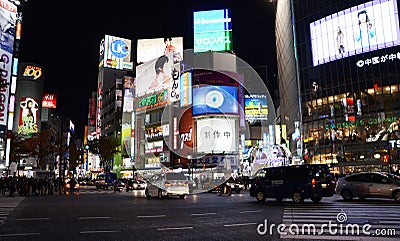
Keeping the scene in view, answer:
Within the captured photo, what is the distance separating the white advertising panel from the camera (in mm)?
81000

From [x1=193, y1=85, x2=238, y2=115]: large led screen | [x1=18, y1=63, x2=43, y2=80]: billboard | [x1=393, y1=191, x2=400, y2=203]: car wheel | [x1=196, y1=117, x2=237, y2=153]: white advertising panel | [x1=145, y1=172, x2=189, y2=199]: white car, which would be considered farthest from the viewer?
[x1=18, y1=63, x2=43, y2=80]: billboard

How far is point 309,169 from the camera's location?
63.2ft

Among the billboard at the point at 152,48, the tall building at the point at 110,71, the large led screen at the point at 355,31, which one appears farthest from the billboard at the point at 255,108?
the large led screen at the point at 355,31

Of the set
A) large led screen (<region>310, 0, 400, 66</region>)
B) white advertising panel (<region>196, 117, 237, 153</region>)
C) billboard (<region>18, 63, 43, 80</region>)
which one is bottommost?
white advertising panel (<region>196, 117, 237, 153</region>)

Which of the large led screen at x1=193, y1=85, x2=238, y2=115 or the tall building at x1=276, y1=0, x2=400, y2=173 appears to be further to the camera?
the large led screen at x1=193, y1=85, x2=238, y2=115

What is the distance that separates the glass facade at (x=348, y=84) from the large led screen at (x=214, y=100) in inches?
915

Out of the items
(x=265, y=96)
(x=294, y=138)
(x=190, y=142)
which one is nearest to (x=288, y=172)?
(x=294, y=138)

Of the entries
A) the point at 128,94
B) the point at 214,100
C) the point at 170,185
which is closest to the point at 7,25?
the point at 170,185

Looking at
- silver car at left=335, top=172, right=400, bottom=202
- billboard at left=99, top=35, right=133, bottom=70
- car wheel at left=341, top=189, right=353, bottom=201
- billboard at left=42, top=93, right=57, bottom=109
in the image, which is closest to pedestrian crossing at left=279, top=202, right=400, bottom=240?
silver car at left=335, top=172, right=400, bottom=202

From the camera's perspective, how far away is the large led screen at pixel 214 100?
268 feet

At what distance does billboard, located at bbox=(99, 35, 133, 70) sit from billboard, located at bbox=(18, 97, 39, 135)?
40.5m

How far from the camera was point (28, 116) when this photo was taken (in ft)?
261

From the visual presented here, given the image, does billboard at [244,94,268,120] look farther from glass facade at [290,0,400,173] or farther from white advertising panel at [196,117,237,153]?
glass facade at [290,0,400,173]

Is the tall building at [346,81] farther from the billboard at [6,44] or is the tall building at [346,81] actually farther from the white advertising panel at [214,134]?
the billboard at [6,44]
